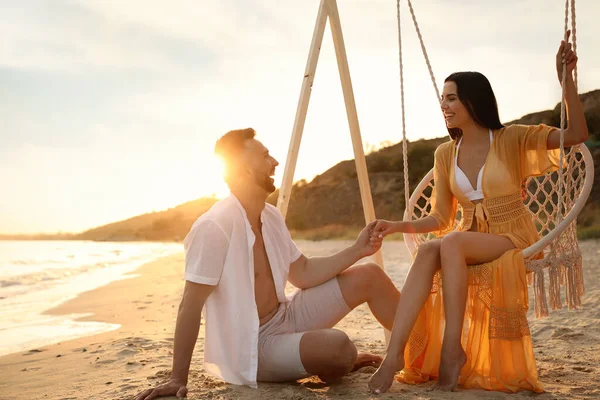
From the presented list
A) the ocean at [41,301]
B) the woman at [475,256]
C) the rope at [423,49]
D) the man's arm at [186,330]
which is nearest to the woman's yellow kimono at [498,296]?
the woman at [475,256]

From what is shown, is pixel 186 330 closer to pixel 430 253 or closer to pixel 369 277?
pixel 369 277

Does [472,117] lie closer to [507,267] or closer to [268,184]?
[507,267]

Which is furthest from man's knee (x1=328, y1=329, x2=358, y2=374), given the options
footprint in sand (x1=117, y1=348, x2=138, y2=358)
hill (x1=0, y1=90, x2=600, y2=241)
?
hill (x1=0, y1=90, x2=600, y2=241)

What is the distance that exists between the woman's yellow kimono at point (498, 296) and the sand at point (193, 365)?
0.35ft

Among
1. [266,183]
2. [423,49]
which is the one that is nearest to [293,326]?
[266,183]

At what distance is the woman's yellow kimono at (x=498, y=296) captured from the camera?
2.32 m

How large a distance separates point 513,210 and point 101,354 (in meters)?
2.32

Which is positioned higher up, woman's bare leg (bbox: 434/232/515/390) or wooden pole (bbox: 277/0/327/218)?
wooden pole (bbox: 277/0/327/218)

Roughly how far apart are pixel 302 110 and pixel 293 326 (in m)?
1.28

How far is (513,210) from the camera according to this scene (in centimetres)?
249

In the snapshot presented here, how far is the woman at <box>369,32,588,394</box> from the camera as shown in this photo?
228 cm

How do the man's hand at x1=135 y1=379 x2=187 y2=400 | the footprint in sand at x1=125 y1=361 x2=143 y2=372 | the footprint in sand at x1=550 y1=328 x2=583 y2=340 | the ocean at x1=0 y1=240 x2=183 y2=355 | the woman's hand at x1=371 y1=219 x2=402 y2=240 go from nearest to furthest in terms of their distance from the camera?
the man's hand at x1=135 y1=379 x2=187 y2=400, the woman's hand at x1=371 y1=219 x2=402 y2=240, the footprint in sand at x1=125 y1=361 x2=143 y2=372, the footprint in sand at x1=550 y1=328 x2=583 y2=340, the ocean at x1=0 y1=240 x2=183 y2=355

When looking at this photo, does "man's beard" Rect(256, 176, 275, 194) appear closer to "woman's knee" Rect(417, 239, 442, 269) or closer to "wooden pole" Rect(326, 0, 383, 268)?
"woman's knee" Rect(417, 239, 442, 269)

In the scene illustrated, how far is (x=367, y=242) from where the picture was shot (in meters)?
2.71
